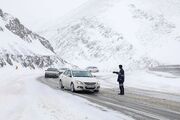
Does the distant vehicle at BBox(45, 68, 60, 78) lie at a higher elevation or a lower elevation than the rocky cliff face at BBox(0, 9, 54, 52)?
lower

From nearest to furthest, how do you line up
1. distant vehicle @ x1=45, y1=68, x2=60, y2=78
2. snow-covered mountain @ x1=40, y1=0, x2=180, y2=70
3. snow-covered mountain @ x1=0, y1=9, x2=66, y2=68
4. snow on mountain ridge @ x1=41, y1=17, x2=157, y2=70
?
distant vehicle @ x1=45, y1=68, x2=60, y2=78 → snow-covered mountain @ x1=0, y1=9, x2=66, y2=68 → snow-covered mountain @ x1=40, y1=0, x2=180, y2=70 → snow on mountain ridge @ x1=41, y1=17, x2=157, y2=70

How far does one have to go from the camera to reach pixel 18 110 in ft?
47.2

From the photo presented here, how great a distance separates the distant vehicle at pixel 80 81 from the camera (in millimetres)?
24031

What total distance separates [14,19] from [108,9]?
7593cm

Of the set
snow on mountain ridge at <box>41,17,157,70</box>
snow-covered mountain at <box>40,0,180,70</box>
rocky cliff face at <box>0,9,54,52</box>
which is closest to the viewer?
rocky cliff face at <box>0,9,54,52</box>

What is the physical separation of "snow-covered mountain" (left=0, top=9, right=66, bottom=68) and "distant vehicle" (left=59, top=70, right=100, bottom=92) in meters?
58.0

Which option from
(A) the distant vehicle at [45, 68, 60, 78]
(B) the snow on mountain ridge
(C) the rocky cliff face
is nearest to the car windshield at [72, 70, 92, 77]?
(A) the distant vehicle at [45, 68, 60, 78]

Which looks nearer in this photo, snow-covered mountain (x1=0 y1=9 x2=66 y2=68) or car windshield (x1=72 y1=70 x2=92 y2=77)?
car windshield (x1=72 y1=70 x2=92 y2=77)

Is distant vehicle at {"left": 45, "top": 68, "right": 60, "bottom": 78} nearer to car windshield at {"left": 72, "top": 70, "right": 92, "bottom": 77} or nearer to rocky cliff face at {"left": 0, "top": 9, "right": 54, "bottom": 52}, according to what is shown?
car windshield at {"left": 72, "top": 70, "right": 92, "bottom": 77}

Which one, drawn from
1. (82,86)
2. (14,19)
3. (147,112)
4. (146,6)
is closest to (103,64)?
(14,19)

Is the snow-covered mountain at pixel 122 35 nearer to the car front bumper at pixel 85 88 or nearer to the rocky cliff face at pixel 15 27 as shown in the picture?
the rocky cliff face at pixel 15 27

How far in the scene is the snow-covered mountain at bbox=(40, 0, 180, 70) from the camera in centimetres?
14512

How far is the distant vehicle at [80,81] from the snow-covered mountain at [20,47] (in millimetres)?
57955

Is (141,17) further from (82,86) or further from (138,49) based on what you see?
(82,86)
